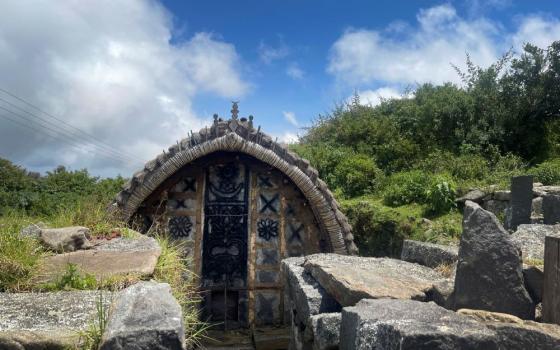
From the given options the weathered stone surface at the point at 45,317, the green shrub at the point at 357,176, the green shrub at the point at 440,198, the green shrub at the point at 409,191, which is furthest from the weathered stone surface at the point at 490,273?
the green shrub at the point at 357,176

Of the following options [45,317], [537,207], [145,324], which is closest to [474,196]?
[537,207]

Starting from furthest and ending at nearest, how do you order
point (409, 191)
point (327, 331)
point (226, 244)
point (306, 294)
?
point (409, 191) < point (226, 244) < point (306, 294) < point (327, 331)

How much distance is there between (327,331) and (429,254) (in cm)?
182

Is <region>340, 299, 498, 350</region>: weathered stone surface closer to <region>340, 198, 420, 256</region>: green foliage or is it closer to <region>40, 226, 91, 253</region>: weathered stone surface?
<region>40, 226, 91, 253</region>: weathered stone surface

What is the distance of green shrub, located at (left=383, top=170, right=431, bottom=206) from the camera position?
10.7 metres

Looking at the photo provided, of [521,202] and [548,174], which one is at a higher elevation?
[548,174]

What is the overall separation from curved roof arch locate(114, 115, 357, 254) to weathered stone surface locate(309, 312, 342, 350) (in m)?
4.88

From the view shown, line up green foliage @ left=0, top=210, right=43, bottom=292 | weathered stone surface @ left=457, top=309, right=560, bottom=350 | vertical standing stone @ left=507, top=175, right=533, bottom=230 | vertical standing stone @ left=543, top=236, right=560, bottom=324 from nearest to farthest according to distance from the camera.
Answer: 1. weathered stone surface @ left=457, top=309, right=560, bottom=350
2. vertical standing stone @ left=543, top=236, right=560, bottom=324
3. green foliage @ left=0, top=210, right=43, bottom=292
4. vertical standing stone @ left=507, top=175, right=533, bottom=230

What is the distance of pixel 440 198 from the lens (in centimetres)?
985

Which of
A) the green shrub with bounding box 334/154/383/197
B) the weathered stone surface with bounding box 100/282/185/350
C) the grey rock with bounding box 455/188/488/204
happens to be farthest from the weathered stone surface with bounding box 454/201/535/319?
the green shrub with bounding box 334/154/383/197

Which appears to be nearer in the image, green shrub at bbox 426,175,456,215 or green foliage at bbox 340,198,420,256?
green foliage at bbox 340,198,420,256

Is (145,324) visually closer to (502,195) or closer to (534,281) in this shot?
(534,281)

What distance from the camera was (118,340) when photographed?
2033 mm

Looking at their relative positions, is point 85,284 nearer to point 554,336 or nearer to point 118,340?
point 118,340
